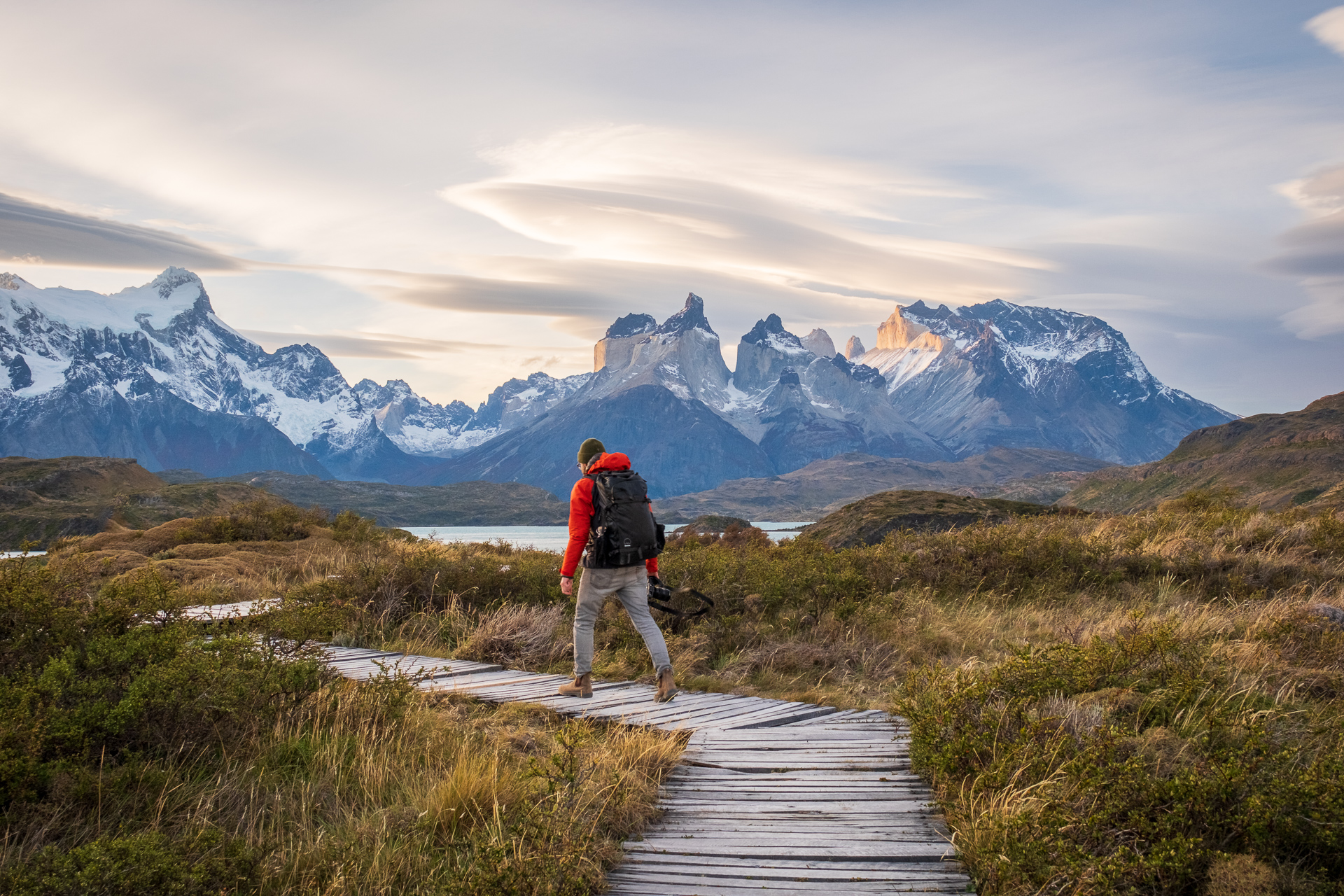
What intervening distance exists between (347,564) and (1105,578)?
1244cm

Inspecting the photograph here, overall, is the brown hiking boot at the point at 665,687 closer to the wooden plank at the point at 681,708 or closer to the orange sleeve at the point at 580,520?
the wooden plank at the point at 681,708

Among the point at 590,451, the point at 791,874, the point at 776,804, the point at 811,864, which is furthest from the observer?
the point at 590,451

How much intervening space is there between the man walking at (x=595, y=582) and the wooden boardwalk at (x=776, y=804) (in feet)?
0.98

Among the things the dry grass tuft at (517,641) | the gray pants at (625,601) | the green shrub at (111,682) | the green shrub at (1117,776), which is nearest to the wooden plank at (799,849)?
the green shrub at (1117,776)

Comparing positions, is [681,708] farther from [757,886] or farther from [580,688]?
[757,886]

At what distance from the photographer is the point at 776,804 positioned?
17.6ft

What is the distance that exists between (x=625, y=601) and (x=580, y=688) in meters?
0.95

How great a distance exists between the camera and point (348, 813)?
5316 millimetres

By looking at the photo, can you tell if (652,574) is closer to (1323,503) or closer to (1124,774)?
(1124,774)

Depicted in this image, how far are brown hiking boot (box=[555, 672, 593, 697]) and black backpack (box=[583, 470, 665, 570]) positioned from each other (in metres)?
1.00

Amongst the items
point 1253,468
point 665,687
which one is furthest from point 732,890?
point 1253,468

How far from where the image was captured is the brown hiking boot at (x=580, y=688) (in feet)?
26.4

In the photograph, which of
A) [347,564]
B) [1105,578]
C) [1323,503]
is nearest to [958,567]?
[1105,578]

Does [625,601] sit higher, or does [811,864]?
[625,601]
